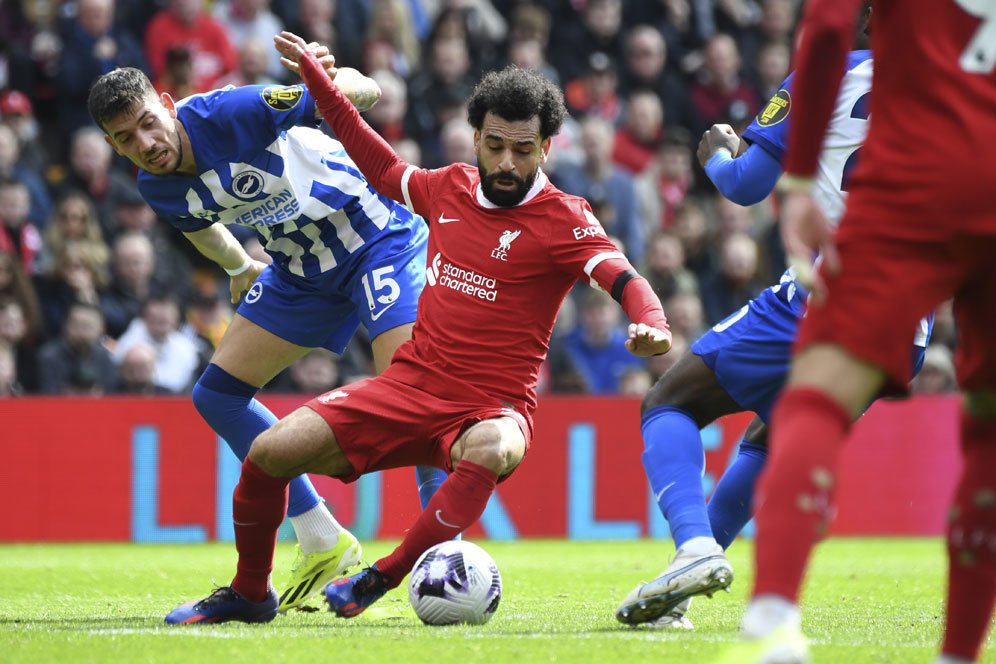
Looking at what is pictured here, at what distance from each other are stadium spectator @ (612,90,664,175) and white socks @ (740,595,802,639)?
35.0 ft

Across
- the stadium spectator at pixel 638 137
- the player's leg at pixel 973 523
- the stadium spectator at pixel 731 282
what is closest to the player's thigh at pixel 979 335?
the player's leg at pixel 973 523

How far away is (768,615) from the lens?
3195mm

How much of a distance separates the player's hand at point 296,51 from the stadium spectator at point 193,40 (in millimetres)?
6467

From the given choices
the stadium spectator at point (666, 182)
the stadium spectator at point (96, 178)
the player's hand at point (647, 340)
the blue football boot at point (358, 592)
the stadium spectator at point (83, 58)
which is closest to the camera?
the player's hand at point (647, 340)

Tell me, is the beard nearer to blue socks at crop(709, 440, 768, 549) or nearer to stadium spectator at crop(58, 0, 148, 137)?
blue socks at crop(709, 440, 768, 549)

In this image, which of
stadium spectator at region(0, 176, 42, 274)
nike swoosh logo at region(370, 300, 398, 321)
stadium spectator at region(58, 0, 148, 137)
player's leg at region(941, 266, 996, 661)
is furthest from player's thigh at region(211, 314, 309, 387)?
stadium spectator at region(58, 0, 148, 137)

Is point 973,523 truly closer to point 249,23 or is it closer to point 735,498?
point 735,498

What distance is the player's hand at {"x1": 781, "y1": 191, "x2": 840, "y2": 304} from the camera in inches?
131

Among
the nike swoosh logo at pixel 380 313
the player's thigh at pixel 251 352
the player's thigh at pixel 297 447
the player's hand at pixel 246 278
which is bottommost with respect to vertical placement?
the player's thigh at pixel 297 447

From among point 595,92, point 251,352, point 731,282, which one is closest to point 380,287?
point 251,352

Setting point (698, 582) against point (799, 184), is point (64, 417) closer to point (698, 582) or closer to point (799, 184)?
→ point (698, 582)

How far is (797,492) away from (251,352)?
3.53 meters

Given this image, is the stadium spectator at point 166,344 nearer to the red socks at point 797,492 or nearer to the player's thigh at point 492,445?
the player's thigh at point 492,445

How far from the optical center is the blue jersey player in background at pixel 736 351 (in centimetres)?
509
